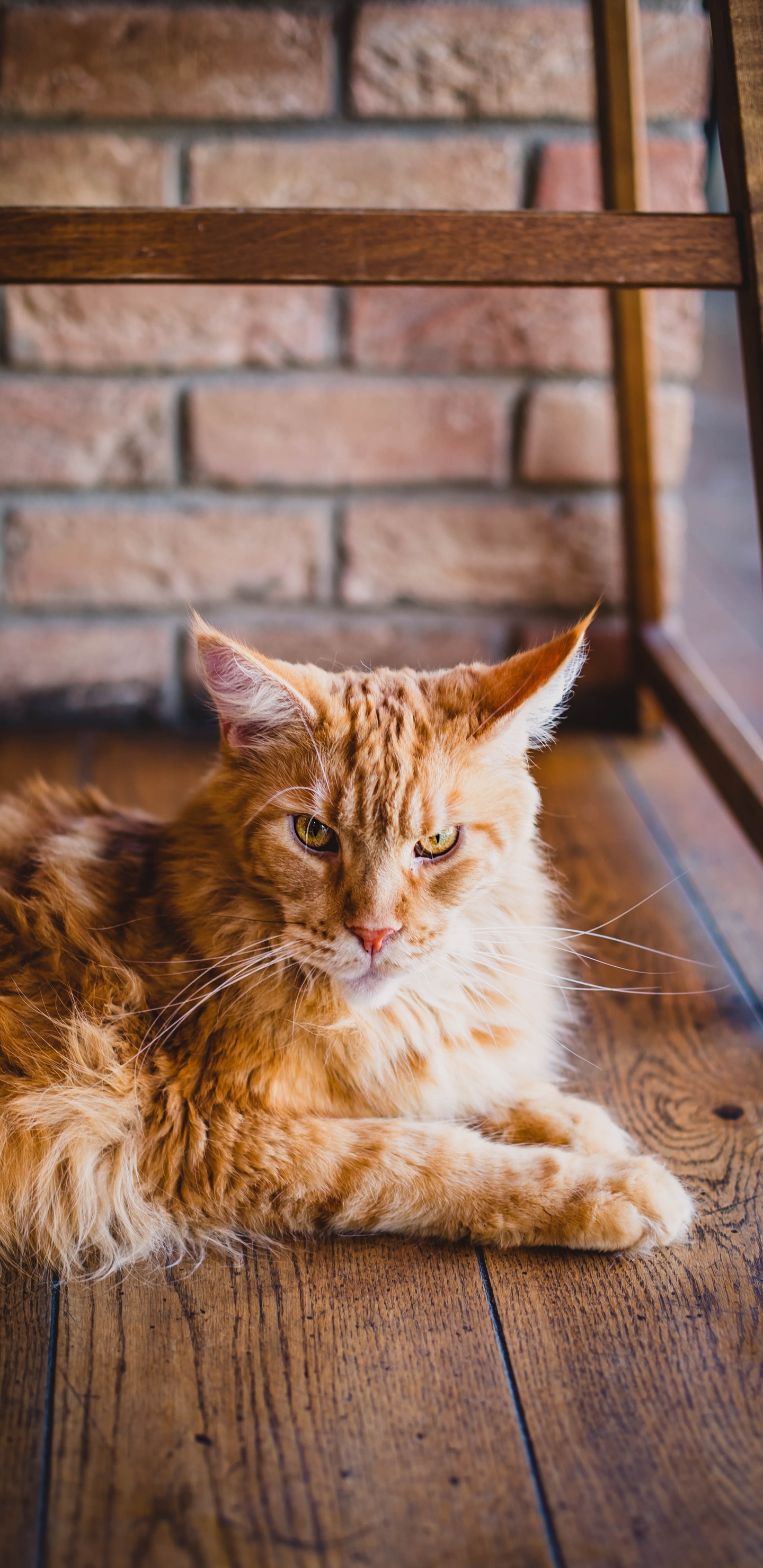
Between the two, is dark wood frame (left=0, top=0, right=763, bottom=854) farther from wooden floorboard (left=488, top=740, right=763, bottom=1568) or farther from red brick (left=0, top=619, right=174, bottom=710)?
red brick (left=0, top=619, right=174, bottom=710)

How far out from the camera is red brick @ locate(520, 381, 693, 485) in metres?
1.69

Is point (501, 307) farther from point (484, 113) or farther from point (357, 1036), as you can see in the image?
point (357, 1036)

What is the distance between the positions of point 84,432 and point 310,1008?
39.8 inches

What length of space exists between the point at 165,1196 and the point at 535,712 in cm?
50

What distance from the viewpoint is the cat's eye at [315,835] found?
96cm

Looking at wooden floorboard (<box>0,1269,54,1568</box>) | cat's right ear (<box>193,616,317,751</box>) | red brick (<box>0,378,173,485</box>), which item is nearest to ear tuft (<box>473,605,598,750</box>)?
cat's right ear (<box>193,616,317,751</box>)

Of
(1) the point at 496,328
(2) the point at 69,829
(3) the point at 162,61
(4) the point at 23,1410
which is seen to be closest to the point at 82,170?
(3) the point at 162,61

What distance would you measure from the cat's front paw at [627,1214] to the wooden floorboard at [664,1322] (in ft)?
0.05

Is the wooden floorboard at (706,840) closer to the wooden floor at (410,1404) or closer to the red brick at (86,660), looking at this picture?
the wooden floor at (410,1404)

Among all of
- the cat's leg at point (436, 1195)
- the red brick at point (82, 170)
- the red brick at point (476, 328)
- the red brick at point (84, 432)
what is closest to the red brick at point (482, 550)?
the red brick at point (476, 328)

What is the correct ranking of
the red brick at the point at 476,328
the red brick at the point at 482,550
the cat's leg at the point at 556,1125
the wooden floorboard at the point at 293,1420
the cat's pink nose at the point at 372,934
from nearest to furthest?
the wooden floorboard at the point at 293,1420
the cat's pink nose at the point at 372,934
the cat's leg at the point at 556,1125
the red brick at the point at 476,328
the red brick at the point at 482,550

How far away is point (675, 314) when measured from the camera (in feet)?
5.48

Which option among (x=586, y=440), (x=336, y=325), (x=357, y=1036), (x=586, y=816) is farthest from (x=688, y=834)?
(x=336, y=325)

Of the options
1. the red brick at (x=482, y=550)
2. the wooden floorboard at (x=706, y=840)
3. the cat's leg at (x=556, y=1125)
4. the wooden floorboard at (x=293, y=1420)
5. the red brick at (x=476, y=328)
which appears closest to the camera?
the wooden floorboard at (x=293, y=1420)
